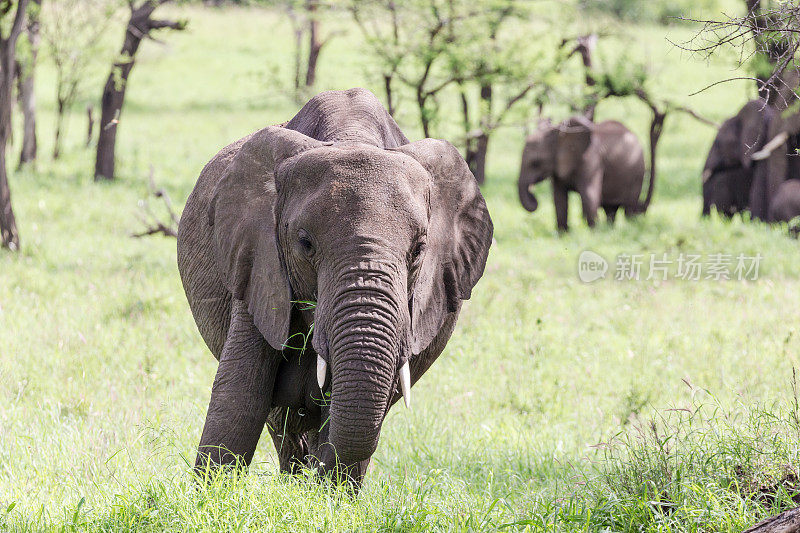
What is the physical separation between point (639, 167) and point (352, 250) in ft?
42.1

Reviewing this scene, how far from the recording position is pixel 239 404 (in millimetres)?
4316

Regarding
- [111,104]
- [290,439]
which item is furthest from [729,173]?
[290,439]

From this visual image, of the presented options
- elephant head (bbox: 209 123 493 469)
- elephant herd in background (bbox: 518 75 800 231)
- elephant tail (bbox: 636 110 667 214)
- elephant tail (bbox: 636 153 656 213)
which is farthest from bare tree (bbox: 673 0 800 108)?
elephant tail (bbox: 636 153 656 213)

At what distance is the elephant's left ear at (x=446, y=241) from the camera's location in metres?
4.32

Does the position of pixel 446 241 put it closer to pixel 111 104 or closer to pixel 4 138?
pixel 4 138

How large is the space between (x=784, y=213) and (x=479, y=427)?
8.81m

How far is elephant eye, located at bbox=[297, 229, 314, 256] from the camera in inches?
157

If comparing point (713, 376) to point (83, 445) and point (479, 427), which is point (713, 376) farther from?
point (83, 445)

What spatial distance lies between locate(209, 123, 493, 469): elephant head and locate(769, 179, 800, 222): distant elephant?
9.97 metres

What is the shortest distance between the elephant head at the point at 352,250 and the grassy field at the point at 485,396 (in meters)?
0.58

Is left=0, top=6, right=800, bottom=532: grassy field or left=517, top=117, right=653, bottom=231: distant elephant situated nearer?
left=0, top=6, right=800, bottom=532: grassy field

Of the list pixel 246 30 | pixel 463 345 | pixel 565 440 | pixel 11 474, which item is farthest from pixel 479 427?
pixel 246 30

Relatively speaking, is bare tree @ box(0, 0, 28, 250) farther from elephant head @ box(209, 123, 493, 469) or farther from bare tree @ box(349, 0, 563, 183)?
elephant head @ box(209, 123, 493, 469)

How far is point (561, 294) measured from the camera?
405 inches
